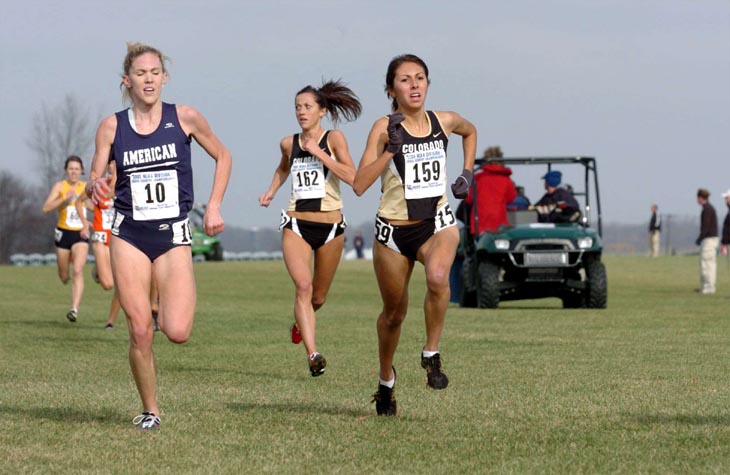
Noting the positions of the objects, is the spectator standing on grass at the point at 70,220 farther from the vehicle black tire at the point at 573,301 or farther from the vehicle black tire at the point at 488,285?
the vehicle black tire at the point at 573,301

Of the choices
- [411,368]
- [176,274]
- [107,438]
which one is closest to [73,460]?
[107,438]

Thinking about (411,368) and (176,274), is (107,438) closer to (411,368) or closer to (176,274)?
(176,274)

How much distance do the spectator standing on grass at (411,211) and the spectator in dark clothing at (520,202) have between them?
1440cm

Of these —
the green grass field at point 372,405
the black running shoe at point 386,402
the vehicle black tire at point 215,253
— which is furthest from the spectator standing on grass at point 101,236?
the vehicle black tire at point 215,253

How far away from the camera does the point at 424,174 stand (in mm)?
8805

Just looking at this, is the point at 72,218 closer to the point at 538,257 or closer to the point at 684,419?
the point at 538,257

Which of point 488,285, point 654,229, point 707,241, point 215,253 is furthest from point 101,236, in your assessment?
point 215,253

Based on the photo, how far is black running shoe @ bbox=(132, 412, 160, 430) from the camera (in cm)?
817

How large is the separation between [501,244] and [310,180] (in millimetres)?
10734

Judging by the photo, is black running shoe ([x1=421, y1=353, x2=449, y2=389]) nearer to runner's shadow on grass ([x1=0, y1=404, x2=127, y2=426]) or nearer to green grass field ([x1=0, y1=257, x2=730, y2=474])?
green grass field ([x1=0, y1=257, x2=730, y2=474])

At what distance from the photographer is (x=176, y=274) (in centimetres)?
827

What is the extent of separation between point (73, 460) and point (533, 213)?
16.6 metres

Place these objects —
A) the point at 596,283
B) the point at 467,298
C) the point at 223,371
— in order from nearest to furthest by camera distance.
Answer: the point at 223,371, the point at 596,283, the point at 467,298

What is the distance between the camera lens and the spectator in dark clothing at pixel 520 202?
23286mm
